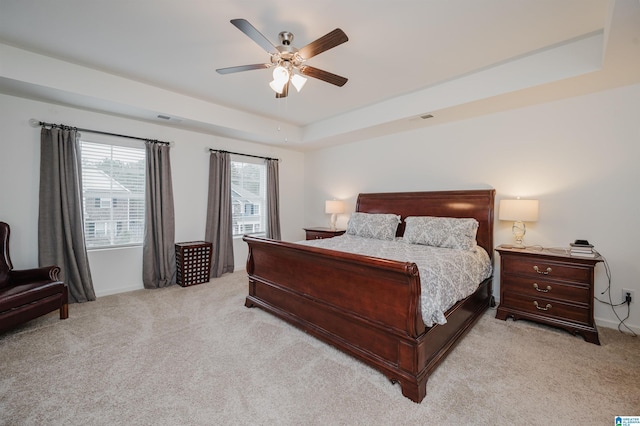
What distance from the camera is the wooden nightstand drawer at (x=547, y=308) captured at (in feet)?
8.04

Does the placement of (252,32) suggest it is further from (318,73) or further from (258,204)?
(258,204)

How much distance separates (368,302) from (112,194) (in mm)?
3750

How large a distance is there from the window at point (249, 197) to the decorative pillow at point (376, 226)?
205 centimetres

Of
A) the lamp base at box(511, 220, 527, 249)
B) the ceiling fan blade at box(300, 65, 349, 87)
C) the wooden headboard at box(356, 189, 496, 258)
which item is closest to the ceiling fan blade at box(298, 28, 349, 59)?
the ceiling fan blade at box(300, 65, 349, 87)

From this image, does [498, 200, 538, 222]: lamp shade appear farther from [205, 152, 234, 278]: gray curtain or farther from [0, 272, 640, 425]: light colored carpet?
[205, 152, 234, 278]: gray curtain

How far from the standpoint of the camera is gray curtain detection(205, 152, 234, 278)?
446 cm

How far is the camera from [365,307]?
6.70 ft

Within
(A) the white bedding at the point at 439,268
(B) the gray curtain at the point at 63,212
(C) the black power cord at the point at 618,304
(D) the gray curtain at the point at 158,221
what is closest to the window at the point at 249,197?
(D) the gray curtain at the point at 158,221

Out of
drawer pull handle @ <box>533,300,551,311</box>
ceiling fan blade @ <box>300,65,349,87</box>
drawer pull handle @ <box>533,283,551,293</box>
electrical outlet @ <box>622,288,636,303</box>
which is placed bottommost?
drawer pull handle @ <box>533,300,551,311</box>

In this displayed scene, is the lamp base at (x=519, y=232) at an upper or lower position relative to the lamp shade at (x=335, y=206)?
lower

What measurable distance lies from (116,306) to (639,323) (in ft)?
18.2

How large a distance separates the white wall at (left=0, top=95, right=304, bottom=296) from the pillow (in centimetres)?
315

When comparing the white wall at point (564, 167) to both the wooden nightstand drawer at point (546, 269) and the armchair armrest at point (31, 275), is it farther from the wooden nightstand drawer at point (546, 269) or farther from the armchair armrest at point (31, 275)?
the armchair armrest at point (31, 275)

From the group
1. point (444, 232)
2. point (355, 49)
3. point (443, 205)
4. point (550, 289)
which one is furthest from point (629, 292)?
point (355, 49)
